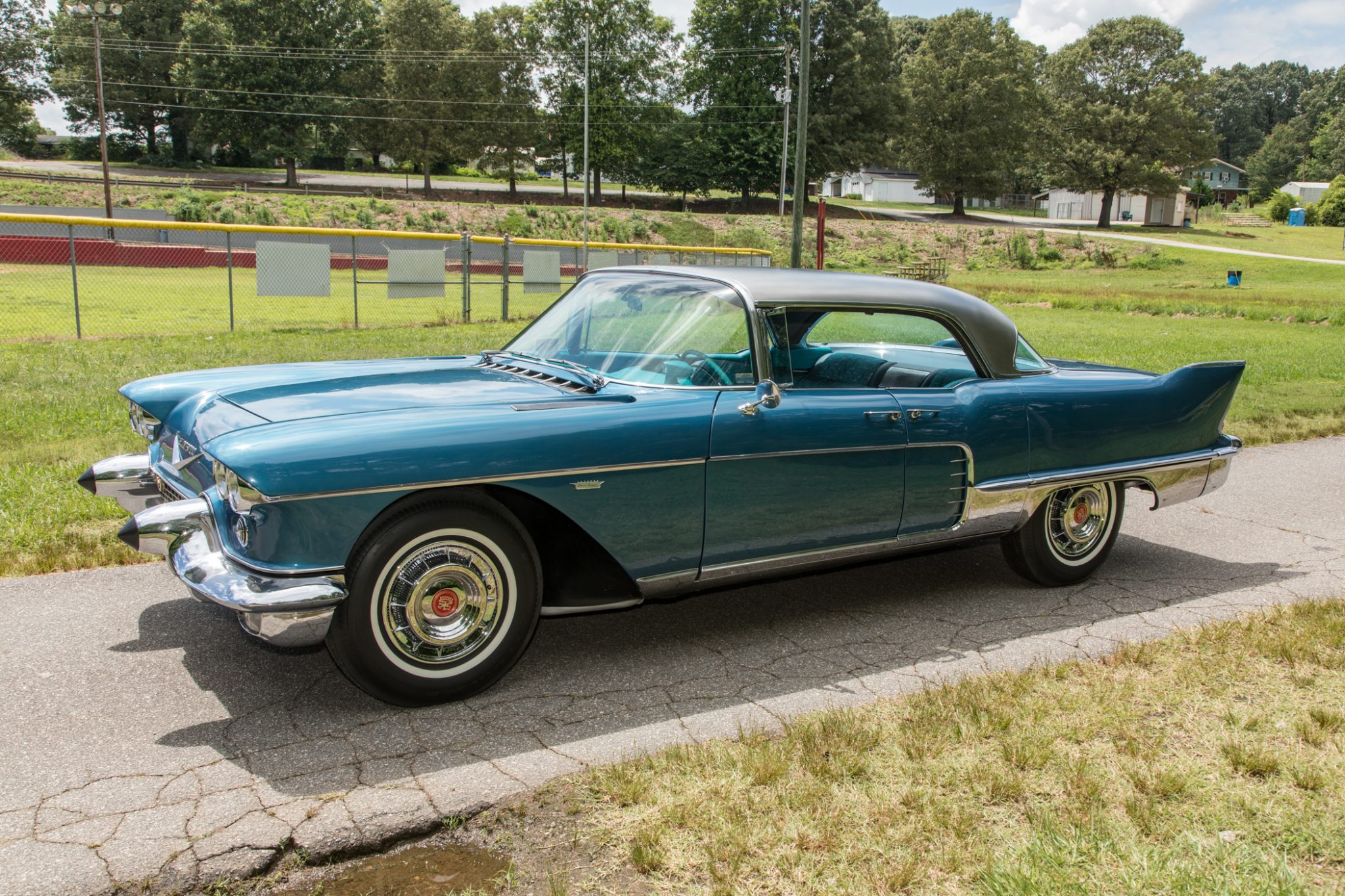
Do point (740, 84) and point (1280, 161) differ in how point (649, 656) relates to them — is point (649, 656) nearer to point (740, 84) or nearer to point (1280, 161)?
point (740, 84)

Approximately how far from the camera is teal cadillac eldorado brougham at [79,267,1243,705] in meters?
3.18

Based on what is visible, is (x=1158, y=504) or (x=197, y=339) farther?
(x=197, y=339)

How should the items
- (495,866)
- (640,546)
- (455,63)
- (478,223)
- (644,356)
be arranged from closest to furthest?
(495,866) < (640,546) < (644,356) < (478,223) < (455,63)

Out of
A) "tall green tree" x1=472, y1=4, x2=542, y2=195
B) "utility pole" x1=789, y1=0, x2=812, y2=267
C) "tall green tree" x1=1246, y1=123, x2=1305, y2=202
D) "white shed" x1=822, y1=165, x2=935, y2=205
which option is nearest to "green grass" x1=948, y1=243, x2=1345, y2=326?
"utility pole" x1=789, y1=0, x2=812, y2=267

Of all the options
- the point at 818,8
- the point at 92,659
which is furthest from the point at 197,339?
the point at 818,8

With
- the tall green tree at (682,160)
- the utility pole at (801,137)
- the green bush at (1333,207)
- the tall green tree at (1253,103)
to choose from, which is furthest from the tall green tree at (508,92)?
the tall green tree at (1253,103)

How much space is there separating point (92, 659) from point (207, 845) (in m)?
1.49

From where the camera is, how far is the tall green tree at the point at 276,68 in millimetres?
62812

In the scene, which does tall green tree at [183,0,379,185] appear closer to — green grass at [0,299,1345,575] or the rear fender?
green grass at [0,299,1345,575]

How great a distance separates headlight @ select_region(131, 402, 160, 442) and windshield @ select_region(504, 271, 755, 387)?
61.1 inches

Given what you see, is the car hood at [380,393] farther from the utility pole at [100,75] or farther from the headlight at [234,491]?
the utility pole at [100,75]

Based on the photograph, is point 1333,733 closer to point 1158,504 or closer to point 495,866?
point 1158,504

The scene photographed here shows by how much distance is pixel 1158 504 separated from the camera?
5.20 metres

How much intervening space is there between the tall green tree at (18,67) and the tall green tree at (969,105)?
5499cm
